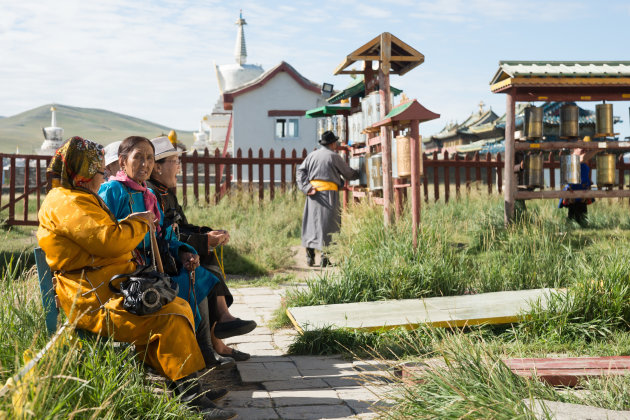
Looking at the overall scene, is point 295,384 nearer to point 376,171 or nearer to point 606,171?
point 376,171

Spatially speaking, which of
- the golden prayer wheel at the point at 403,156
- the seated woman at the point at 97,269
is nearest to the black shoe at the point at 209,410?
the seated woman at the point at 97,269

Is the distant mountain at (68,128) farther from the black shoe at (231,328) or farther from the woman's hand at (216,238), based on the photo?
the black shoe at (231,328)

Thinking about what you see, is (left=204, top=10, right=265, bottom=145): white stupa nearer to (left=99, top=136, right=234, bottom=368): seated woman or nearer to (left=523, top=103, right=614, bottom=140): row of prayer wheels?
(left=523, top=103, right=614, bottom=140): row of prayer wheels

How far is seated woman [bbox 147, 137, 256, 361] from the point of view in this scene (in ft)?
14.2

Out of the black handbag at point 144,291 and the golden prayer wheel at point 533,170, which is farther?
the golden prayer wheel at point 533,170

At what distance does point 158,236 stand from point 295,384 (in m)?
1.26

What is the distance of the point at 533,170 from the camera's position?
8703mm

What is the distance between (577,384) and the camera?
3463 millimetres

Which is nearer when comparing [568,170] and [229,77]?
[568,170]

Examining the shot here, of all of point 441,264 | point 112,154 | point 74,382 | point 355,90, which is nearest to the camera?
point 74,382

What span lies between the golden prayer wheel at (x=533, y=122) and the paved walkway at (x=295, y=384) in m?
5.17

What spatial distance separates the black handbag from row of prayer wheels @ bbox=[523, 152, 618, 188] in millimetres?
6594

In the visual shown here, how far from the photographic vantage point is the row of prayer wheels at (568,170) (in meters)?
8.70

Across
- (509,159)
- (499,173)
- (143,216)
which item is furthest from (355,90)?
(143,216)
